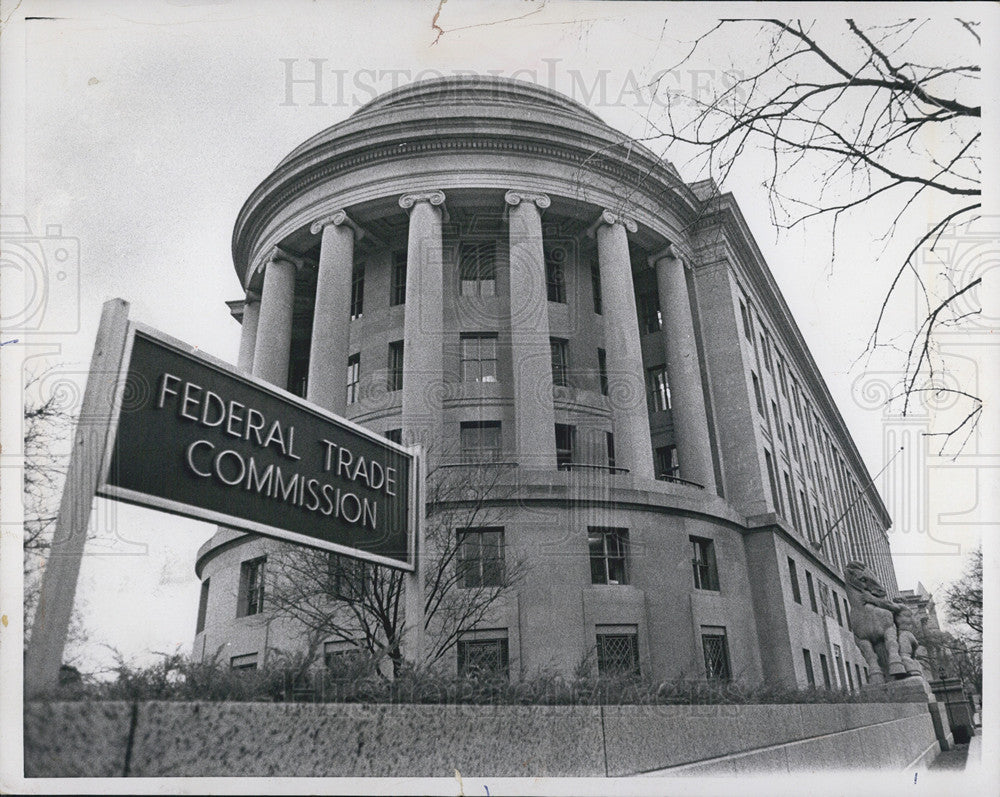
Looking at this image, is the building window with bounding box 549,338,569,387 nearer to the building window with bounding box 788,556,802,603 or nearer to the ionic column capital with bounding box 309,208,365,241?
the ionic column capital with bounding box 309,208,365,241

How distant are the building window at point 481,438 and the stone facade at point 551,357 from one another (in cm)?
21

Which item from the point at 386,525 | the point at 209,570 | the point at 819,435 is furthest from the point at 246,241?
the point at 819,435

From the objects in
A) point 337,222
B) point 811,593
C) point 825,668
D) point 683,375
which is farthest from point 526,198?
point 825,668

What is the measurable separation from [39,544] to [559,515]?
1783cm

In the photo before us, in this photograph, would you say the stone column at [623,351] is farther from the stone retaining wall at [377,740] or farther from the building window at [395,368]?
the stone retaining wall at [377,740]

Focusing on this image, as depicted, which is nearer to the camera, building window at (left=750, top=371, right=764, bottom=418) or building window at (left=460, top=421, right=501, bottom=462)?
building window at (left=460, top=421, right=501, bottom=462)

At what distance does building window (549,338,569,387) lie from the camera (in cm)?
2895

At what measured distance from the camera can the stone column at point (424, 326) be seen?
2417 centimetres

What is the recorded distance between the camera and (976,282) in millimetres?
7184

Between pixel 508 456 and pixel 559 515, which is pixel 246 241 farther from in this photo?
pixel 559 515

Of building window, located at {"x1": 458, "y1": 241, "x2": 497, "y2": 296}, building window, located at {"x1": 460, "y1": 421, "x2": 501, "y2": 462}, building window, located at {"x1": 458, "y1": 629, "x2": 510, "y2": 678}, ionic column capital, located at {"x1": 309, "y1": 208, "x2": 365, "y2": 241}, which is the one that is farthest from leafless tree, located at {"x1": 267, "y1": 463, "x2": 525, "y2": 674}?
ionic column capital, located at {"x1": 309, "y1": 208, "x2": 365, "y2": 241}

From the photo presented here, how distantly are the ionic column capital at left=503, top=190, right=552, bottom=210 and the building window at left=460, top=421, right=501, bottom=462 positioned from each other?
8.25m

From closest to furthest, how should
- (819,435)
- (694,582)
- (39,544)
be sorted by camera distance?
(39,544)
(694,582)
(819,435)

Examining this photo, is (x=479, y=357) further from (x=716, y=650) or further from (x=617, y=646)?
(x=716, y=650)
